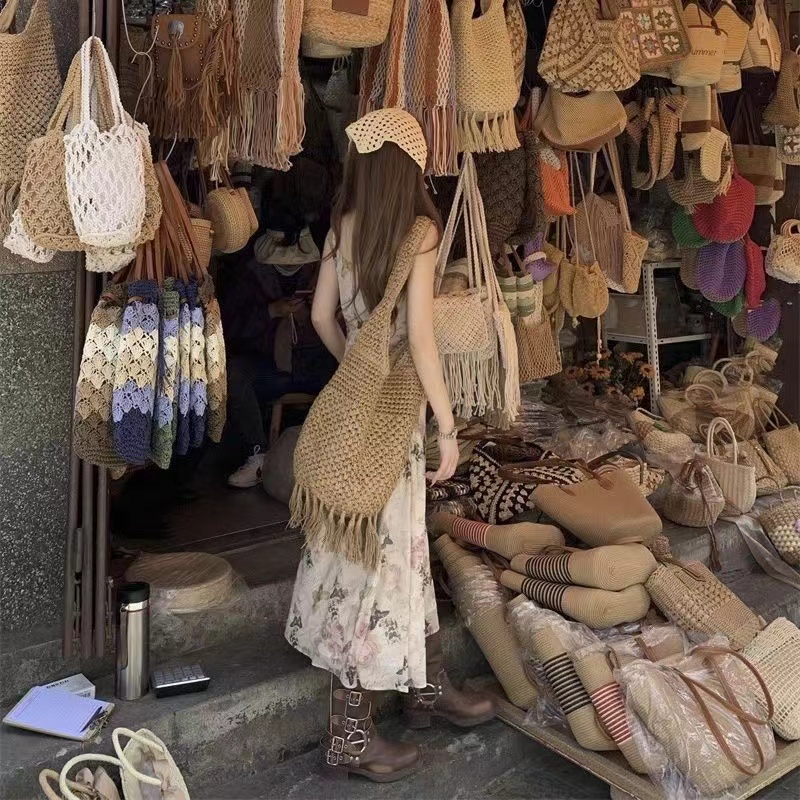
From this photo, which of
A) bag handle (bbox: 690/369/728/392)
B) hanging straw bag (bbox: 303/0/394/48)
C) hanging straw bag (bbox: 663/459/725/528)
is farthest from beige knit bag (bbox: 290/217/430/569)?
bag handle (bbox: 690/369/728/392)

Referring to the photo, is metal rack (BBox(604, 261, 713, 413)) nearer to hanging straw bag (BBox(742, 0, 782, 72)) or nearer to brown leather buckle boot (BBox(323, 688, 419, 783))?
hanging straw bag (BBox(742, 0, 782, 72))

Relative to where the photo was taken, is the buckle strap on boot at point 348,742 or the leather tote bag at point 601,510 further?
the leather tote bag at point 601,510

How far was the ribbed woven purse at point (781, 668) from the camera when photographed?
3.21 metres

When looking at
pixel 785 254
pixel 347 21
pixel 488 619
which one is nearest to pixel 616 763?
pixel 488 619

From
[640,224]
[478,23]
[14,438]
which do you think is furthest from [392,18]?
[640,224]

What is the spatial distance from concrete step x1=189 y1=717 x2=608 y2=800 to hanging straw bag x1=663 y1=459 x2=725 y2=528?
157cm

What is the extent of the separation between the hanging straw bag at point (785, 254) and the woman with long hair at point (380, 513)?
306 cm

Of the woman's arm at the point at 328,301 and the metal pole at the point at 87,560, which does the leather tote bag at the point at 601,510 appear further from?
the metal pole at the point at 87,560

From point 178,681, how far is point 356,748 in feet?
1.87

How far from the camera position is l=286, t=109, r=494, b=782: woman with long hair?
2852mm

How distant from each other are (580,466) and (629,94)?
73.4 inches

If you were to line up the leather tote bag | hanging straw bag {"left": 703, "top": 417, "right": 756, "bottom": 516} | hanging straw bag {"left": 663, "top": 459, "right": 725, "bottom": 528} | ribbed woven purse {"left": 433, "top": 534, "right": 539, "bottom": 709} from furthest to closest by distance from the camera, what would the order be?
hanging straw bag {"left": 703, "top": 417, "right": 756, "bottom": 516}, hanging straw bag {"left": 663, "top": 459, "right": 725, "bottom": 528}, the leather tote bag, ribbed woven purse {"left": 433, "top": 534, "right": 539, "bottom": 709}

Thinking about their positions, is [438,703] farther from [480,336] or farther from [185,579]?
[480,336]

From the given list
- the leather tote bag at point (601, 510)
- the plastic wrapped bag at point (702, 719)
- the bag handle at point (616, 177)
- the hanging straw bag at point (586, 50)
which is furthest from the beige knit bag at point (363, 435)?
the bag handle at point (616, 177)
